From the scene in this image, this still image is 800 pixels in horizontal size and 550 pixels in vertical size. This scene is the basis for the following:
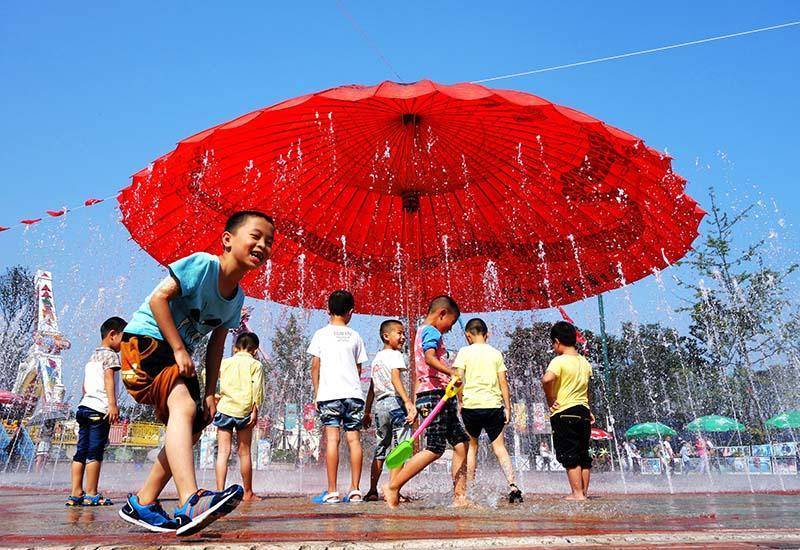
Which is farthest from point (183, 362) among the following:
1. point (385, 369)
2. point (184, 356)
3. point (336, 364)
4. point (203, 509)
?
point (385, 369)

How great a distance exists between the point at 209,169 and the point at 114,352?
6.84 ft

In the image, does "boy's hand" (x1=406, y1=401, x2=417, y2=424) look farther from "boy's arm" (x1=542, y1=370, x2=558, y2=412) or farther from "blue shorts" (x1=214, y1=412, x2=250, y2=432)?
"blue shorts" (x1=214, y1=412, x2=250, y2=432)

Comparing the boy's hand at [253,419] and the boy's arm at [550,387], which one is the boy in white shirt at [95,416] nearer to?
the boy's hand at [253,419]

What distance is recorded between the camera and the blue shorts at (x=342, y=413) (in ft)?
16.6

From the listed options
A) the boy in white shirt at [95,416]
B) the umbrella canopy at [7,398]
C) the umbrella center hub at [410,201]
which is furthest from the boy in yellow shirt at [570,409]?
the umbrella canopy at [7,398]

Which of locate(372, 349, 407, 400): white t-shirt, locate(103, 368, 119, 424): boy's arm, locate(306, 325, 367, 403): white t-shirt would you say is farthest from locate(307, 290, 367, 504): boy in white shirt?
locate(103, 368, 119, 424): boy's arm

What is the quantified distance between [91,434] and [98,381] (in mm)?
433

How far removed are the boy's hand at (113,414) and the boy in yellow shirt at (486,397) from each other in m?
2.78

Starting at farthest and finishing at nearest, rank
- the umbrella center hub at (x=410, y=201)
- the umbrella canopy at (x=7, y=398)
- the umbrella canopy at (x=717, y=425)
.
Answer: the umbrella canopy at (x=717, y=425) < the umbrella canopy at (x=7, y=398) < the umbrella center hub at (x=410, y=201)

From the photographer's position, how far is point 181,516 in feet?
7.17

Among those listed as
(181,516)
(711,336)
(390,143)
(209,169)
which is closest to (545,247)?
(390,143)

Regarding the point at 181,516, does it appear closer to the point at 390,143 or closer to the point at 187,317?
the point at 187,317

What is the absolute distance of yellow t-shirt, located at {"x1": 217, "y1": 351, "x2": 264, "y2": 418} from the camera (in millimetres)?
5312

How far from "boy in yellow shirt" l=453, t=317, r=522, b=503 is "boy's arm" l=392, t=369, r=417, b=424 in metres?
0.49
